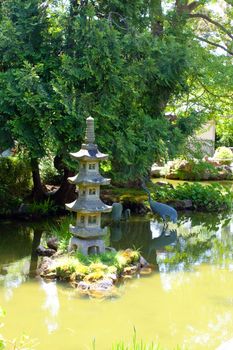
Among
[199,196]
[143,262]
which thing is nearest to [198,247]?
[143,262]

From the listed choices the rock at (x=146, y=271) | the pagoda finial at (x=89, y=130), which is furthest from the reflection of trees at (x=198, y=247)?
the pagoda finial at (x=89, y=130)

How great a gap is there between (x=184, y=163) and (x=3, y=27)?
12570 millimetres

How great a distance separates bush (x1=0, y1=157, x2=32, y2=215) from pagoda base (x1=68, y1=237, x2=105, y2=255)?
4.98m

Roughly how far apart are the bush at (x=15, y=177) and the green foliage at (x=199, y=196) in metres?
3.79

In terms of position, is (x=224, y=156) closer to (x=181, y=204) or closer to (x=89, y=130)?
(x=181, y=204)

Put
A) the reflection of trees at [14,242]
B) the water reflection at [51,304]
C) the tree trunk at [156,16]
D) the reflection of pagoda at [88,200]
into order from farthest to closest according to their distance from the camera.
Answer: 1. the tree trunk at [156,16]
2. the reflection of trees at [14,242]
3. the reflection of pagoda at [88,200]
4. the water reflection at [51,304]

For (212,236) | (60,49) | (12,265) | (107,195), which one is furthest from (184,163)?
(12,265)

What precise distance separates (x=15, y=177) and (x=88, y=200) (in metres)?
6.07

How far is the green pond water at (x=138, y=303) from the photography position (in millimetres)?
5777

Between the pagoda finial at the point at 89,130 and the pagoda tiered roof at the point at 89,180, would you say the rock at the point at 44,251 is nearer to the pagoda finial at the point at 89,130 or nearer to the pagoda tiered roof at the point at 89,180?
the pagoda tiered roof at the point at 89,180

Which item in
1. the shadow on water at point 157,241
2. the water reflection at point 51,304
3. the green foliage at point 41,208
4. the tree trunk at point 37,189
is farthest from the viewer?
the tree trunk at point 37,189

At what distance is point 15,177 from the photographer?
13836 millimetres

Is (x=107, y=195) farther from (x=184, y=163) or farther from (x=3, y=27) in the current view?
(x=184, y=163)

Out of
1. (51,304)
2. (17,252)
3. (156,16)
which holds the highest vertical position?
(156,16)
